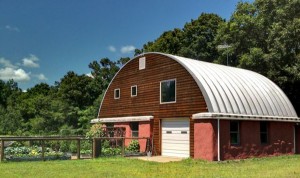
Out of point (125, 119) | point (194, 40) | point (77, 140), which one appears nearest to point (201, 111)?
point (77, 140)

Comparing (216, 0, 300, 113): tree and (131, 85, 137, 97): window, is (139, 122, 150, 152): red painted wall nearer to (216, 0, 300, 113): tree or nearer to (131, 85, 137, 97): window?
(131, 85, 137, 97): window

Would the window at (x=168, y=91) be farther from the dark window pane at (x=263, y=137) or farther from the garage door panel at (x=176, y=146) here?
the dark window pane at (x=263, y=137)

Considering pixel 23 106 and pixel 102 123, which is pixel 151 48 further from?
pixel 102 123

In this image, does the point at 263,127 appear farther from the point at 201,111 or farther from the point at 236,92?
the point at 201,111

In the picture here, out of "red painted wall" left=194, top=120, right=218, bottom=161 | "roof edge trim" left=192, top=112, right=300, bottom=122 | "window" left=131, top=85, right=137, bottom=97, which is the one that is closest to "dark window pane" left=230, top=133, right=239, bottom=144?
"roof edge trim" left=192, top=112, right=300, bottom=122

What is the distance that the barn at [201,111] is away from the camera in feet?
64.4

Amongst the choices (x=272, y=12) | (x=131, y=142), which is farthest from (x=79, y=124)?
(x=272, y=12)

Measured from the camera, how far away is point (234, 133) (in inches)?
807

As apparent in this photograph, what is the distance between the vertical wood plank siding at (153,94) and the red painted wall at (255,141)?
2116 millimetres

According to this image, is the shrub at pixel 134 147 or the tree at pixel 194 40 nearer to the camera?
the shrub at pixel 134 147

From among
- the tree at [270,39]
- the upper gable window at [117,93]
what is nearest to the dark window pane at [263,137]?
the tree at [270,39]

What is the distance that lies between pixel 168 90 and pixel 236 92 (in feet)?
12.7

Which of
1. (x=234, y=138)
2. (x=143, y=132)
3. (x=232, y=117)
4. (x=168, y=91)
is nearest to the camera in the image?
(x=232, y=117)

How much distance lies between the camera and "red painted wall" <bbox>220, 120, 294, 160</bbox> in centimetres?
1962
